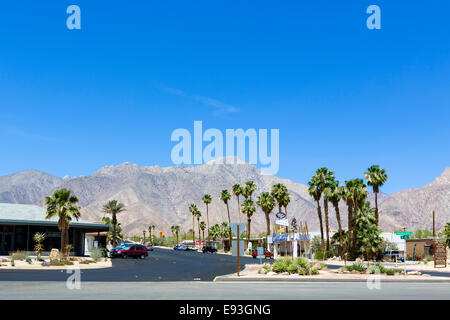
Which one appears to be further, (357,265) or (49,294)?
(357,265)

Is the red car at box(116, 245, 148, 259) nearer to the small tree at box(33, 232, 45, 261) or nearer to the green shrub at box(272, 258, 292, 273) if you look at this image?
the small tree at box(33, 232, 45, 261)

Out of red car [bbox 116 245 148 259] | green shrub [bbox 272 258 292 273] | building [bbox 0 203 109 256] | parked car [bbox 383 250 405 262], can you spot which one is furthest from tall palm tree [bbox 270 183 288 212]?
green shrub [bbox 272 258 292 273]

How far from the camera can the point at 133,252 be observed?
59.2 metres

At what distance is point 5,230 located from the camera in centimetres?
5631

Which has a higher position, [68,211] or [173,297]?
[68,211]

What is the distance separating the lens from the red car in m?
59.2

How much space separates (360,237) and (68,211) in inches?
1346

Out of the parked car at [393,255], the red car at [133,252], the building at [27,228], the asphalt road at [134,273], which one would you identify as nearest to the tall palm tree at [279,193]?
the parked car at [393,255]

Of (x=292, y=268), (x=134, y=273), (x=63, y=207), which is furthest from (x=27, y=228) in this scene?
(x=292, y=268)

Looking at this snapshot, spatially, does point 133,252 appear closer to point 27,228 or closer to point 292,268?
point 27,228

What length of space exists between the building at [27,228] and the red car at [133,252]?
11.9ft
